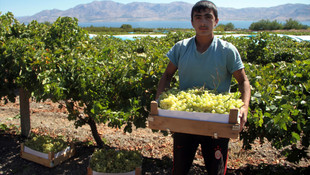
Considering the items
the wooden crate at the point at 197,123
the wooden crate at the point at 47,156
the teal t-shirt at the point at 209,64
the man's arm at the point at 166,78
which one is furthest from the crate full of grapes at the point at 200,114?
the wooden crate at the point at 47,156

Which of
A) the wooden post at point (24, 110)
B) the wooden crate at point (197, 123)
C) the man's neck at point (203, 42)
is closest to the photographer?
the wooden crate at point (197, 123)

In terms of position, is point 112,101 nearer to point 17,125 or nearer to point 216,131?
point 216,131

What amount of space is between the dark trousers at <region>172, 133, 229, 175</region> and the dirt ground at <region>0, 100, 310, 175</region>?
4.76 feet

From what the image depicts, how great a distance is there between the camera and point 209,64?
7.05 feet

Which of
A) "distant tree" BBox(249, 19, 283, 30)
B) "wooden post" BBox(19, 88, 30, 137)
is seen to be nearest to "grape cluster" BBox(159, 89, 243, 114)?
"wooden post" BBox(19, 88, 30, 137)

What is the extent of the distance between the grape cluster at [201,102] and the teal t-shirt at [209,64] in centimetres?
17

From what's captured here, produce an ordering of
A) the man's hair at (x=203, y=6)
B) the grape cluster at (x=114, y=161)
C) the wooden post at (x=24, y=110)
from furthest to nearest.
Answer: the wooden post at (x=24, y=110)
the grape cluster at (x=114, y=161)
the man's hair at (x=203, y=6)

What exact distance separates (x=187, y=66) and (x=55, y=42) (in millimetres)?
3033

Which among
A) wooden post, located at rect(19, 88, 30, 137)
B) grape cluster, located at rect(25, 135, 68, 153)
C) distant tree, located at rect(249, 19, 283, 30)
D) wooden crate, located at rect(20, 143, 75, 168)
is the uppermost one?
distant tree, located at rect(249, 19, 283, 30)

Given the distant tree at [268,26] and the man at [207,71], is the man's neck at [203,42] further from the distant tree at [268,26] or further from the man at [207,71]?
the distant tree at [268,26]

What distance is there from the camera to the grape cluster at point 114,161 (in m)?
3.10

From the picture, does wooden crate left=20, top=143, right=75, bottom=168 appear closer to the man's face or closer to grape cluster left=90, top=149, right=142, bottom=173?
grape cluster left=90, top=149, right=142, bottom=173

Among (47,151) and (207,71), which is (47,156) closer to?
(47,151)

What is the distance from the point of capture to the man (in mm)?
2096
